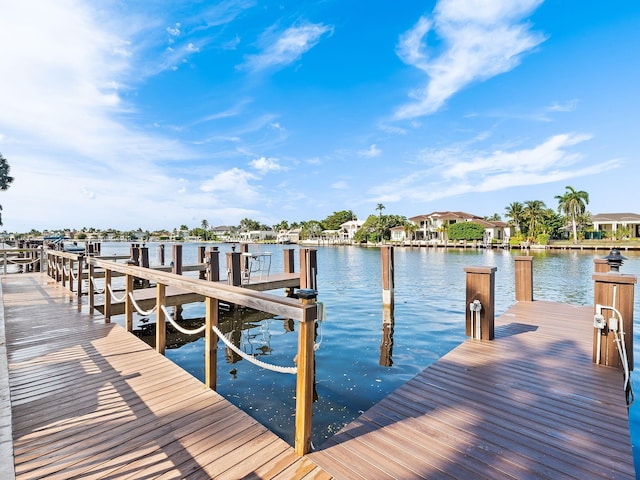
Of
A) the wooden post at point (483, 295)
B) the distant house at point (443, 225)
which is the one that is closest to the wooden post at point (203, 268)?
the wooden post at point (483, 295)

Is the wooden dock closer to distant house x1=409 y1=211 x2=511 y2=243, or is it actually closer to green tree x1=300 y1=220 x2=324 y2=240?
distant house x1=409 y1=211 x2=511 y2=243

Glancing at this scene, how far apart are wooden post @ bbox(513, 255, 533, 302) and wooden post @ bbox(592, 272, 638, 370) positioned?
4076mm

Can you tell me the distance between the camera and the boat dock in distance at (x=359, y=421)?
218cm

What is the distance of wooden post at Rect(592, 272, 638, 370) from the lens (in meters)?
3.93

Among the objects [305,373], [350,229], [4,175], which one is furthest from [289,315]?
[350,229]

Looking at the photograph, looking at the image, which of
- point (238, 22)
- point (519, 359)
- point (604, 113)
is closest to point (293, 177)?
point (238, 22)

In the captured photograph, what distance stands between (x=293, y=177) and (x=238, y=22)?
1018 inches

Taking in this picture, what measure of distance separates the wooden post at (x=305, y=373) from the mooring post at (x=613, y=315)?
12.6 ft

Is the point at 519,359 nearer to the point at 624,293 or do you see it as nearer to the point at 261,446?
the point at 624,293

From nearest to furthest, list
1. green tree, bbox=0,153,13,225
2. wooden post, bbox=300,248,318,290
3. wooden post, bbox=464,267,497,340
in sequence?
wooden post, bbox=464,267,497,340 < wooden post, bbox=300,248,318,290 < green tree, bbox=0,153,13,225

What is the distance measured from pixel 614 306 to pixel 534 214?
68585mm

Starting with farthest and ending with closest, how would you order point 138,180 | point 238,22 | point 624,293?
1. point 138,180
2. point 238,22
3. point 624,293

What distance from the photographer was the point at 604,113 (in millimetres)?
17266

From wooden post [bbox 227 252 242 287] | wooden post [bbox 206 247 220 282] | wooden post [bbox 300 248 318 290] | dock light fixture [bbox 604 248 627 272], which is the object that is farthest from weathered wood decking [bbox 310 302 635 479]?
wooden post [bbox 206 247 220 282]
